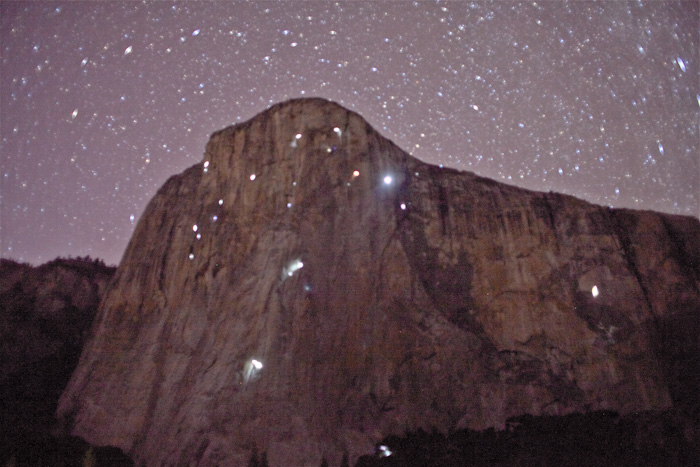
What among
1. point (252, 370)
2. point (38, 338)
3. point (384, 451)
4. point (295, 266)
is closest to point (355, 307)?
point (295, 266)

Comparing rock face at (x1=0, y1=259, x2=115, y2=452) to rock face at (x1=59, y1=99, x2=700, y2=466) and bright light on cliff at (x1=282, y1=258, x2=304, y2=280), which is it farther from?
bright light on cliff at (x1=282, y1=258, x2=304, y2=280)

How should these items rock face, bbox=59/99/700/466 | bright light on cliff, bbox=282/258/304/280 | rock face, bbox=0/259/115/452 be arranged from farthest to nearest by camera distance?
rock face, bbox=0/259/115/452, bright light on cliff, bbox=282/258/304/280, rock face, bbox=59/99/700/466

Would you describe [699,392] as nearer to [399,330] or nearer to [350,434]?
[399,330]

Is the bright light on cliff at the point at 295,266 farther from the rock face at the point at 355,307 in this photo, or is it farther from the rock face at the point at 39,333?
the rock face at the point at 39,333

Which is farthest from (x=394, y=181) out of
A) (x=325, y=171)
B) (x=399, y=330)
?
(x=399, y=330)

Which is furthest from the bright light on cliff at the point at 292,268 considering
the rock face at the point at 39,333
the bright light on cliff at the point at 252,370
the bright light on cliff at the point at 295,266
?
the rock face at the point at 39,333

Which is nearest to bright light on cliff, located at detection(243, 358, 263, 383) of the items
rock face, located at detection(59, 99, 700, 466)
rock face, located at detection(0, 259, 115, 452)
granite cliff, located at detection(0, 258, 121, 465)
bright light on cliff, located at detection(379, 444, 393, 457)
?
rock face, located at detection(59, 99, 700, 466)

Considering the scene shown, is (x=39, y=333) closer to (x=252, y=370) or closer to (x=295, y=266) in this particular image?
(x=252, y=370)
